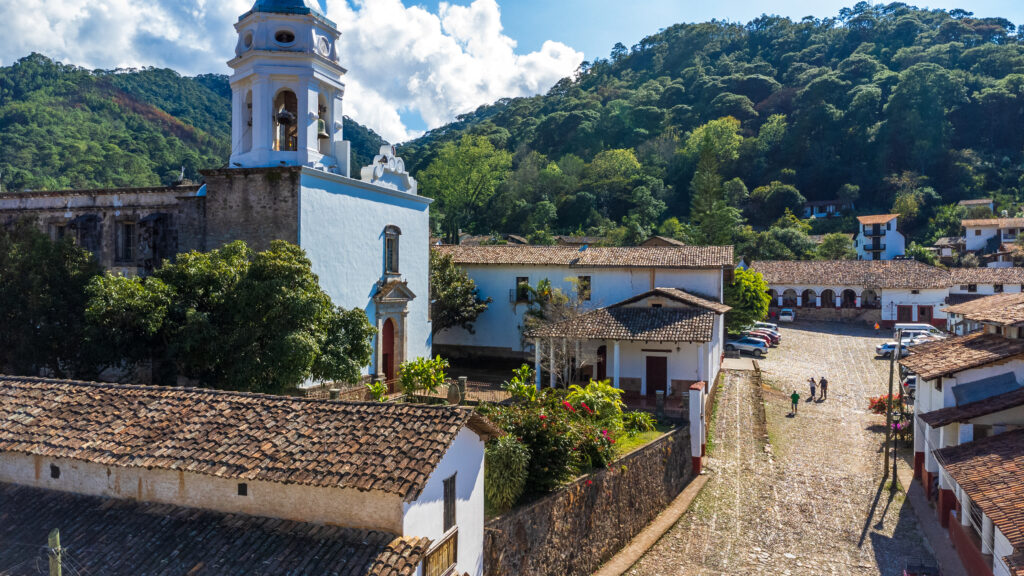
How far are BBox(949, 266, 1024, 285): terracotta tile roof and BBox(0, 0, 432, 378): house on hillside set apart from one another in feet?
129

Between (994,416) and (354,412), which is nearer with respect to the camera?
(354,412)

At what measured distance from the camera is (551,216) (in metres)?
60.2

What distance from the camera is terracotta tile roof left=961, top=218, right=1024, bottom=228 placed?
5362cm

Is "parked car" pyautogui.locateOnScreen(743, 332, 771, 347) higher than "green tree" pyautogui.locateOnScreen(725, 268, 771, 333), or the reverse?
"green tree" pyautogui.locateOnScreen(725, 268, 771, 333)

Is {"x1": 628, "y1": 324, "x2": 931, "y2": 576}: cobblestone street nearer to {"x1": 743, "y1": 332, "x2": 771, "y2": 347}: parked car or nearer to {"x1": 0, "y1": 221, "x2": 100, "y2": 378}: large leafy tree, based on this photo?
{"x1": 743, "y1": 332, "x2": 771, "y2": 347}: parked car

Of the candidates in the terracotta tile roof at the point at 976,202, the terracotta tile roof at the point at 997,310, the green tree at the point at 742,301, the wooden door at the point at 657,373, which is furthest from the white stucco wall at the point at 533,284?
the terracotta tile roof at the point at 976,202

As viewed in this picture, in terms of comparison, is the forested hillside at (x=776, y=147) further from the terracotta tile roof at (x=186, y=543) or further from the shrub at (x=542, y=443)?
the terracotta tile roof at (x=186, y=543)

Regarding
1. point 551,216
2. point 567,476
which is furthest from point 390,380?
point 551,216

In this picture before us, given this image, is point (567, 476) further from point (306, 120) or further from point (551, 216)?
point (551, 216)

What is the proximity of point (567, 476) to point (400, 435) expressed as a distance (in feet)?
18.1

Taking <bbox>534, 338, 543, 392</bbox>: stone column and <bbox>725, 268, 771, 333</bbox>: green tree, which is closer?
<bbox>534, 338, 543, 392</bbox>: stone column

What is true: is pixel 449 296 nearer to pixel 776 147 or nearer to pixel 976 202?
pixel 976 202

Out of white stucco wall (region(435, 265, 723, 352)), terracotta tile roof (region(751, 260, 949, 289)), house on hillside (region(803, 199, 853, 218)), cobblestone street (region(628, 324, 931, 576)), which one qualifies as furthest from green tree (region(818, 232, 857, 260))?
white stucco wall (region(435, 265, 723, 352))

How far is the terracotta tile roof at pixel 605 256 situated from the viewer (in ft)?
85.0
